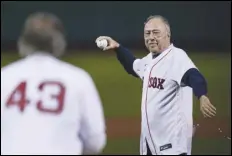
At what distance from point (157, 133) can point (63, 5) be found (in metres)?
12.8

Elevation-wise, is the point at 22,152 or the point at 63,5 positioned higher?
the point at 63,5

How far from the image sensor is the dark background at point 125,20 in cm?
1524

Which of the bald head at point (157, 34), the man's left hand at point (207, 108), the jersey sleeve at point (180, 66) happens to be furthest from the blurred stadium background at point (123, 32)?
the man's left hand at point (207, 108)

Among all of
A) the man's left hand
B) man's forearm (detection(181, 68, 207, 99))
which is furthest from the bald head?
the man's left hand

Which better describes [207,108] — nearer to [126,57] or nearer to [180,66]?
[180,66]

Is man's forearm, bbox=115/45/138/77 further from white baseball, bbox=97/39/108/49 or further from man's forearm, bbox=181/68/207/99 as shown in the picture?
man's forearm, bbox=181/68/207/99

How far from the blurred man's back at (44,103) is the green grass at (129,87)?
4.46 metres

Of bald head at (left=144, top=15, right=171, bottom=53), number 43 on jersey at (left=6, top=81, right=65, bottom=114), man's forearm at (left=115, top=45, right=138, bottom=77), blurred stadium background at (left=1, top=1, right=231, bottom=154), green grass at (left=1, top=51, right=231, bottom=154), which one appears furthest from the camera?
blurred stadium background at (left=1, top=1, right=231, bottom=154)

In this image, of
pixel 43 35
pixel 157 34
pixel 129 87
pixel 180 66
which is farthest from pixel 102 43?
pixel 129 87

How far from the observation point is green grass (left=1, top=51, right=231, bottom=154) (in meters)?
7.87

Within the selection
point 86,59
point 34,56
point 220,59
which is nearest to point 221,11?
point 220,59

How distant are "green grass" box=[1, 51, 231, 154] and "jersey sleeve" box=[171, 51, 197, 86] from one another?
10.6ft

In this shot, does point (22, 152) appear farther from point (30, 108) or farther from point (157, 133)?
point (157, 133)

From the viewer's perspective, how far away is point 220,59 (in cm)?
1491
